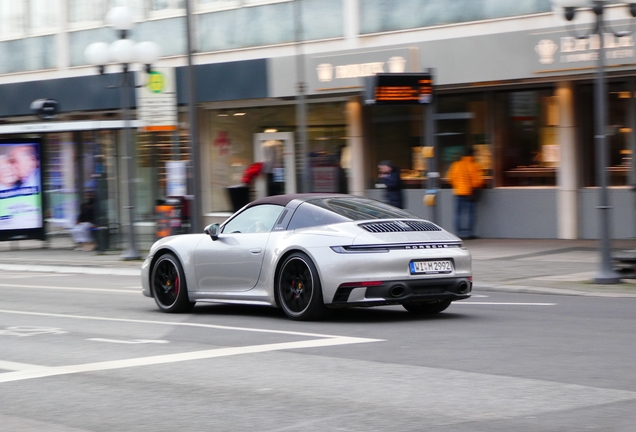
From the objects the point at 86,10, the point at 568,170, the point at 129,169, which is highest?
the point at 86,10

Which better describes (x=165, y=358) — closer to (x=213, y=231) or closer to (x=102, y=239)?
(x=213, y=231)

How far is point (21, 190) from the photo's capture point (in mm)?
26953

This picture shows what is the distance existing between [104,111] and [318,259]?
66.1 ft

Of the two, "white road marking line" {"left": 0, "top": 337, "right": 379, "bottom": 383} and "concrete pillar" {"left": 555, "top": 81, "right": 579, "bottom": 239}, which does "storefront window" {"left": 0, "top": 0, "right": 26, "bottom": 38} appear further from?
"white road marking line" {"left": 0, "top": 337, "right": 379, "bottom": 383}

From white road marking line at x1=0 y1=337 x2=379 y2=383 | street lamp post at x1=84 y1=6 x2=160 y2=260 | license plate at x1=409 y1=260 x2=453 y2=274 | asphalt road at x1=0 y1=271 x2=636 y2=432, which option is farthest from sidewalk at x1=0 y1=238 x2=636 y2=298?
white road marking line at x1=0 y1=337 x2=379 y2=383

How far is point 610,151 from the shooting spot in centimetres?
2159

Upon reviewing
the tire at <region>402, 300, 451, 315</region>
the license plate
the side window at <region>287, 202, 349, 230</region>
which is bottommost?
the tire at <region>402, 300, 451, 315</region>

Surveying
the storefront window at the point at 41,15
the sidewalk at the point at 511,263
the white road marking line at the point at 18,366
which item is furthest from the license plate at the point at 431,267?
the storefront window at the point at 41,15

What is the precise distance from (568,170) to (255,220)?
456 inches

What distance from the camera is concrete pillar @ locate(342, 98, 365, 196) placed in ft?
82.7

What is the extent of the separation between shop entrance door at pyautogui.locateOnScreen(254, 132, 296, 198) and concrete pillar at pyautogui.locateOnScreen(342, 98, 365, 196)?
204cm

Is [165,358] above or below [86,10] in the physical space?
below

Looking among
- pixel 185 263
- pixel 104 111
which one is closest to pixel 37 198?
pixel 104 111

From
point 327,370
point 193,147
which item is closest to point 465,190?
point 193,147
